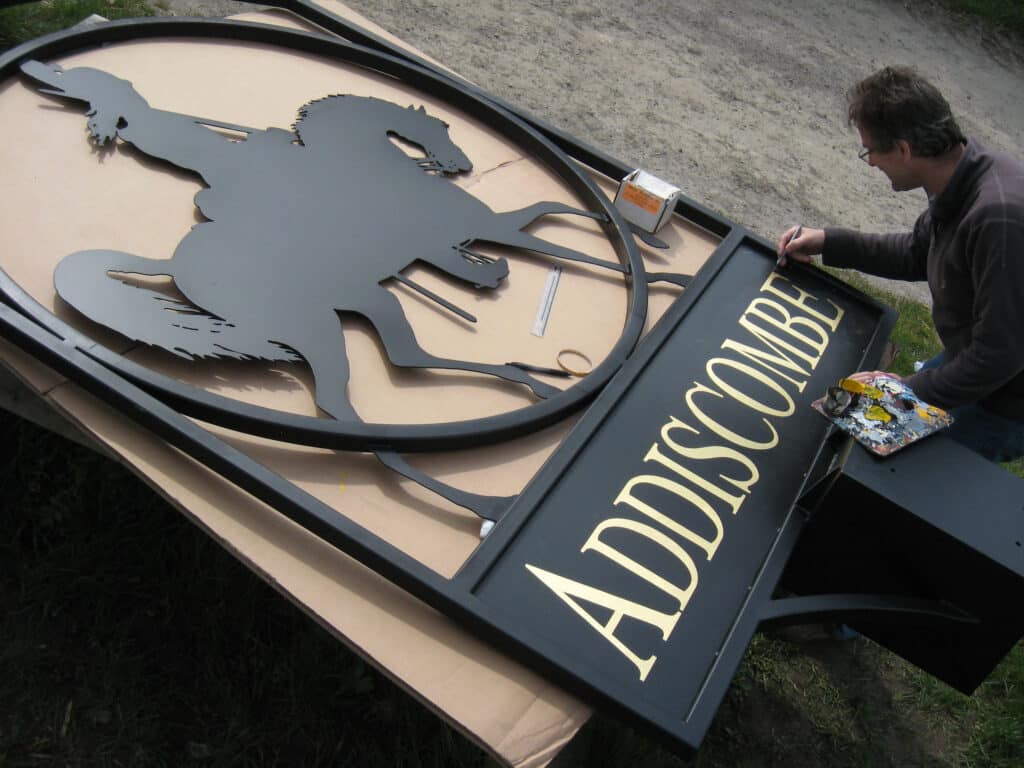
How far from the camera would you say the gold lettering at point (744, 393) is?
2090 mm

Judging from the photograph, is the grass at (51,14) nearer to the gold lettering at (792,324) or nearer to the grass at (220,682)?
the grass at (220,682)

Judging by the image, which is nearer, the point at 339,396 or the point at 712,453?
the point at 339,396

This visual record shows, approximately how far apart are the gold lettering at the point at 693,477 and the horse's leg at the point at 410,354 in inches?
10.5

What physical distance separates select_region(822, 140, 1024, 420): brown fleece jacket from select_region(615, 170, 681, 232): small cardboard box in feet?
2.38

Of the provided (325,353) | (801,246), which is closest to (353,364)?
(325,353)

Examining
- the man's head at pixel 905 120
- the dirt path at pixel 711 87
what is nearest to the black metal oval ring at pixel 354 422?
the man's head at pixel 905 120

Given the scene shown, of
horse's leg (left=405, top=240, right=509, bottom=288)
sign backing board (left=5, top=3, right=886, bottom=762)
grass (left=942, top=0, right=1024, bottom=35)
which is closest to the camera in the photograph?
sign backing board (left=5, top=3, right=886, bottom=762)

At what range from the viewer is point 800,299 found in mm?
2438

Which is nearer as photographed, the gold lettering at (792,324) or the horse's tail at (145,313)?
the horse's tail at (145,313)

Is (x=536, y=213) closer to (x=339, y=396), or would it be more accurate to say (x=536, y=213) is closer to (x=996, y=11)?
(x=339, y=396)

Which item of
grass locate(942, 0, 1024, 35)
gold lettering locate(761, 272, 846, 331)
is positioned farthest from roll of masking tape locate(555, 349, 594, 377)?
grass locate(942, 0, 1024, 35)

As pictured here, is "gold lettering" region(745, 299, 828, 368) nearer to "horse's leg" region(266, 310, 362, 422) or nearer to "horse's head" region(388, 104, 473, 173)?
"horse's head" region(388, 104, 473, 173)

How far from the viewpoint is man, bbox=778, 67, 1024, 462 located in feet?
6.06

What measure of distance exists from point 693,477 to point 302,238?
1135 millimetres
